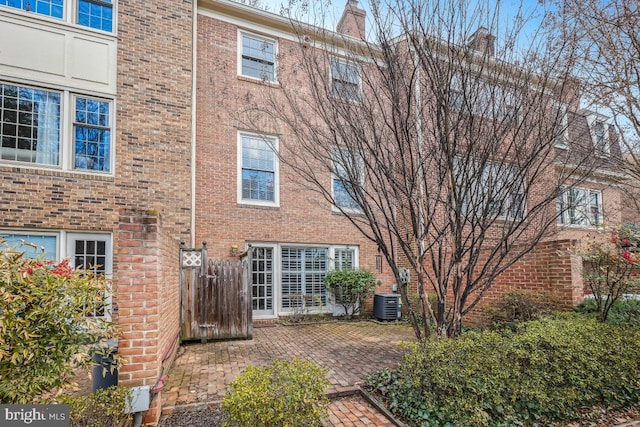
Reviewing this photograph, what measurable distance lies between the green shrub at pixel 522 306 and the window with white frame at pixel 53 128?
8930mm

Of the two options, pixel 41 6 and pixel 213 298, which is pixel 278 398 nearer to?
pixel 213 298

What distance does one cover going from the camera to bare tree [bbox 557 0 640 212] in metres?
4.77

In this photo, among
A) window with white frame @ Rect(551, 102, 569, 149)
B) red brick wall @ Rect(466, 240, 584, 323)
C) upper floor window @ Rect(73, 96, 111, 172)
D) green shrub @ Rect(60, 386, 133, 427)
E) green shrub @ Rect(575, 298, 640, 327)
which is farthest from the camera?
upper floor window @ Rect(73, 96, 111, 172)

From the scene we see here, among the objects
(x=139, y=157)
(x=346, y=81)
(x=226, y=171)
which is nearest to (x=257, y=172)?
(x=226, y=171)

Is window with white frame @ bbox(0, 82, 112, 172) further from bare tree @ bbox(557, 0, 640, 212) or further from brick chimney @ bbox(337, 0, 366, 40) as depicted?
bare tree @ bbox(557, 0, 640, 212)

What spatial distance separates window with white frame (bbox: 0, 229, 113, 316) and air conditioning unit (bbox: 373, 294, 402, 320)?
21.8ft

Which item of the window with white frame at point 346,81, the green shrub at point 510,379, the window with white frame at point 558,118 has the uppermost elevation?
the window with white frame at point 346,81

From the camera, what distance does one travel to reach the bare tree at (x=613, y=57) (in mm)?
4766

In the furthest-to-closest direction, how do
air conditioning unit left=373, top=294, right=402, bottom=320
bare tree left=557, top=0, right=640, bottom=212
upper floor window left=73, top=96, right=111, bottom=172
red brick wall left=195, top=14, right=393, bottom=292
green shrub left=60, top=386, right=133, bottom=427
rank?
1. air conditioning unit left=373, top=294, right=402, bottom=320
2. red brick wall left=195, top=14, right=393, bottom=292
3. upper floor window left=73, top=96, right=111, bottom=172
4. bare tree left=557, top=0, right=640, bottom=212
5. green shrub left=60, top=386, right=133, bottom=427

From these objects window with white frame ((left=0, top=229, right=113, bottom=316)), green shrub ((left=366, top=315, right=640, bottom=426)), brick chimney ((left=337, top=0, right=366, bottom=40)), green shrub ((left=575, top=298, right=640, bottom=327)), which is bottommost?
green shrub ((left=366, top=315, right=640, bottom=426))

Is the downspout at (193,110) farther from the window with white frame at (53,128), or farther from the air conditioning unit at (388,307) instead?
the air conditioning unit at (388,307)

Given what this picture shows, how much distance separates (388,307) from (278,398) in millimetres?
6948

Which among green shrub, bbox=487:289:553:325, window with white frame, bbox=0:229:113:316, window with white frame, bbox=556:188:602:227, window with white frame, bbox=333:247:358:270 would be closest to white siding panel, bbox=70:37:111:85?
window with white frame, bbox=0:229:113:316

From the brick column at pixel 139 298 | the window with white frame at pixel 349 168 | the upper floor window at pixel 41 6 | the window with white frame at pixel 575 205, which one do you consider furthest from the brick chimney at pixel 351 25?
the upper floor window at pixel 41 6
